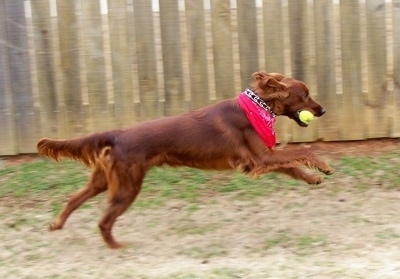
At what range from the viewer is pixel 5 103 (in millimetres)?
7090

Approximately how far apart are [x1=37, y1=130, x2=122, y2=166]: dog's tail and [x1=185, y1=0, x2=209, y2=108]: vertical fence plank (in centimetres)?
166

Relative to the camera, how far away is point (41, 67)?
23.2 ft

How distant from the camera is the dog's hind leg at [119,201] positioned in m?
5.59

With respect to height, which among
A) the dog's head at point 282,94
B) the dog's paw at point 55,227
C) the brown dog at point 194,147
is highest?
the dog's head at point 282,94

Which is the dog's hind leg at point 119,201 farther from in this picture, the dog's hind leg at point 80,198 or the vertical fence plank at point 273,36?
the vertical fence plank at point 273,36

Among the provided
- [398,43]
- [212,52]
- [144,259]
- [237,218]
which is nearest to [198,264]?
[144,259]

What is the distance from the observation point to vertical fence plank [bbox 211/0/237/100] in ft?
23.1

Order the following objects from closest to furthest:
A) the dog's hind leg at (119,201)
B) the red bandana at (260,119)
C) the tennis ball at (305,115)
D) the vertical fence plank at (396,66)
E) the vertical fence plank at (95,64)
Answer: the dog's hind leg at (119,201) → the red bandana at (260,119) → the tennis ball at (305,115) → the vertical fence plank at (95,64) → the vertical fence plank at (396,66)

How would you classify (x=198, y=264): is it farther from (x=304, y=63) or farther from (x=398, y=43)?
(x=398, y=43)

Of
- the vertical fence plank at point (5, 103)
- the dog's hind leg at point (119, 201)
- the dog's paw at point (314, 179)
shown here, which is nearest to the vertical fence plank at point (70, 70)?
the vertical fence plank at point (5, 103)

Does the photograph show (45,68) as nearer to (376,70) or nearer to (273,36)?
(273,36)

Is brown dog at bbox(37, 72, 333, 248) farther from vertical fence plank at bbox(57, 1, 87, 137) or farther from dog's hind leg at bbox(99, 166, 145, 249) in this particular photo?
vertical fence plank at bbox(57, 1, 87, 137)

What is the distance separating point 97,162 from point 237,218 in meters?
1.26

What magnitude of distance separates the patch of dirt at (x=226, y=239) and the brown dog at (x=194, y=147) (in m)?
0.27
